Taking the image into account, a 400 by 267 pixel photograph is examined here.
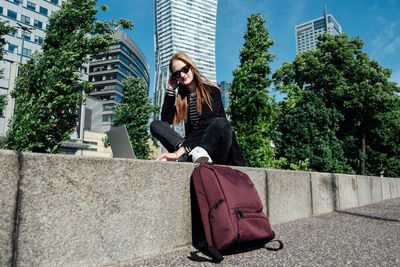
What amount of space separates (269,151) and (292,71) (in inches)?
591

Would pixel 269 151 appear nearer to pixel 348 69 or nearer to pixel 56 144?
Result: pixel 56 144

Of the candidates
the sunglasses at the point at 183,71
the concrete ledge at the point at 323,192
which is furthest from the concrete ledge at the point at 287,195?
the sunglasses at the point at 183,71

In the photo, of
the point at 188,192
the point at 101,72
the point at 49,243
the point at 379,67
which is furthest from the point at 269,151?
the point at 101,72

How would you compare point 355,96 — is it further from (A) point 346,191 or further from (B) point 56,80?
(B) point 56,80

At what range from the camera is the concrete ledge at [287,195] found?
3662mm

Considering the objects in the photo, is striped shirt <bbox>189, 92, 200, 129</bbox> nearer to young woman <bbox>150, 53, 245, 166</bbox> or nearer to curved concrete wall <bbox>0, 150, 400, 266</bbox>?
young woman <bbox>150, 53, 245, 166</bbox>

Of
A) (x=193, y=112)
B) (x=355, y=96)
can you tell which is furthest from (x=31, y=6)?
(x=193, y=112)

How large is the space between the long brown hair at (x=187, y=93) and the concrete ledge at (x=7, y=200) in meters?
1.92

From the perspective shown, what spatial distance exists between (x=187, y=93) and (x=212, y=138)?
904mm

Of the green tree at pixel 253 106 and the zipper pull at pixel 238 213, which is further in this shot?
the green tree at pixel 253 106

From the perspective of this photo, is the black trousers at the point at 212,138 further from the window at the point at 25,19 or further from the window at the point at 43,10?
the window at the point at 43,10

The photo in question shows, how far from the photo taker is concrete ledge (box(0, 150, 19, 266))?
1337mm

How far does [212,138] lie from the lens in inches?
105

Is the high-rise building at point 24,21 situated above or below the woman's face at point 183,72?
above
